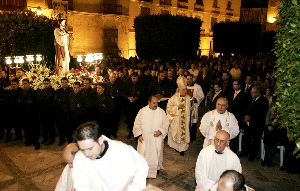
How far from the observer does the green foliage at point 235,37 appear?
3238 centimetres

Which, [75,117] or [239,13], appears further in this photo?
[239,13]

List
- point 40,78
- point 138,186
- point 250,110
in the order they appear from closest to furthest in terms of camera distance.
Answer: point 138,186
point 250,110
point 40,78

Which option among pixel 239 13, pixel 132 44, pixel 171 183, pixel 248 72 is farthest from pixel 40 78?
pixel 239 13

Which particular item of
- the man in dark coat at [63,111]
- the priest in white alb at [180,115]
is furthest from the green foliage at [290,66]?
the man in dark coat at [63,111]

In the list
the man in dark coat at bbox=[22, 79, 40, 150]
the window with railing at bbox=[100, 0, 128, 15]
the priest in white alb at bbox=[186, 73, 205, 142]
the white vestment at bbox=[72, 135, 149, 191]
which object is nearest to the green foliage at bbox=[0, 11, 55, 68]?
the man in dark coat at bbox=[22, 79, 40, 150]

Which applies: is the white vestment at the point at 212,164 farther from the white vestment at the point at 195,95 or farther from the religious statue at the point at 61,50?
the religious statue at the point at 61,50

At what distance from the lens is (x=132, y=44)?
31406 millimetres

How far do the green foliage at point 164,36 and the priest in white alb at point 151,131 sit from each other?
1657 centimetres

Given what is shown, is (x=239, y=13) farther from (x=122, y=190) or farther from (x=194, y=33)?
(x=122, y=190)

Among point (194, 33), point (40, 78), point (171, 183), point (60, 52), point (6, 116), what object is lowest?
point (171, 183)

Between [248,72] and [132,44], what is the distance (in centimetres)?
1604

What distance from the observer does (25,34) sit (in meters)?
16.9

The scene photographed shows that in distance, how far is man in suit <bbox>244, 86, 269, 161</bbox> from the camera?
864cm

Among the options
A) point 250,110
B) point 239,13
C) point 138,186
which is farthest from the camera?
point 239,13
